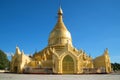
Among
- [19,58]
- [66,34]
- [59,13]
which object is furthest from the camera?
[59,13]

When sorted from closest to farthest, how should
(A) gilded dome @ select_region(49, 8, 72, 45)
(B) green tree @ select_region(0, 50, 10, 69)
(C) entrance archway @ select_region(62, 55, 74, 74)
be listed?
(C) entrance archway @ select_region(62, 55, 74, 74) < (A) gilded dome @ select_region(49, 8, 72, 45) < (B) green tree @ select_region(0, 50, 10, 69)

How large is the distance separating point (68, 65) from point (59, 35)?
46.7ft

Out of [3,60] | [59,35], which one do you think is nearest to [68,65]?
[59,35]

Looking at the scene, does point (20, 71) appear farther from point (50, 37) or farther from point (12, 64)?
point (50, 37)

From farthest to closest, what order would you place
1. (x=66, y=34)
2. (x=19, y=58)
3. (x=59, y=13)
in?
(x=59, y=13) < (x=66, y=34) < (x=19, y=58)

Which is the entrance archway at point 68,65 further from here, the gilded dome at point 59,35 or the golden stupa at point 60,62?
the gilded dome at point 59,35

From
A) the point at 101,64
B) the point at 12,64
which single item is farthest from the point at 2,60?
the point at 101,64

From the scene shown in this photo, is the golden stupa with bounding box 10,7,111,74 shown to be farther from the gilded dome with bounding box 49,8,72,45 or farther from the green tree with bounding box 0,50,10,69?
the green tree with bounding box 0,50,10,69

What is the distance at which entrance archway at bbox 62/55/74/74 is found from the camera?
49.0 metres

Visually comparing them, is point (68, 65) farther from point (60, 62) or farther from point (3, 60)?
point (3, 60)

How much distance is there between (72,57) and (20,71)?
502 inches

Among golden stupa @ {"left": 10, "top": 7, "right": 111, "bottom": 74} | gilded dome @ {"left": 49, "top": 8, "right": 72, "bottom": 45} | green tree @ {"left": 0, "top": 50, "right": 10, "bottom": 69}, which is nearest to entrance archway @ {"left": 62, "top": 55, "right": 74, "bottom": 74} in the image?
golden stupa @ {"left": 10, "top": 7, "right": 111, "bottom": 74}

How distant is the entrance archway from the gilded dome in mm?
10962

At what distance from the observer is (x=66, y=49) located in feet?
166
